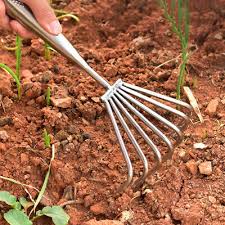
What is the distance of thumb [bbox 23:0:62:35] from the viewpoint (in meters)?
1.75

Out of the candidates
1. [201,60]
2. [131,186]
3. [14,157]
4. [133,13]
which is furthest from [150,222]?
[133,13]

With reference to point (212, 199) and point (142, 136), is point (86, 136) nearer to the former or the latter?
point (142, 136)

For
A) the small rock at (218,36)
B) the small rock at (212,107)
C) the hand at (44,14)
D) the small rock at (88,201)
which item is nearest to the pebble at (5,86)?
the hand at (44,14)

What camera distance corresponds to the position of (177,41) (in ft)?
7.99

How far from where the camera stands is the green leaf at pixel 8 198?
1.86 meters

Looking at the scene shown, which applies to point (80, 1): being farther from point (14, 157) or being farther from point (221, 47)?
point (14, 157)

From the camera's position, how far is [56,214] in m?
1.85

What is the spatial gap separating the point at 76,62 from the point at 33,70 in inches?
19.2

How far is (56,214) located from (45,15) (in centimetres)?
57

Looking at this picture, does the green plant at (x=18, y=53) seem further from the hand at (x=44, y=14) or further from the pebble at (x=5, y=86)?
the hand at (x=44, y=14)

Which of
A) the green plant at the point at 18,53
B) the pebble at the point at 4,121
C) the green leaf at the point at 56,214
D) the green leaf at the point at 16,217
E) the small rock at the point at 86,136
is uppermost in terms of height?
the green plant at the point at 18,53

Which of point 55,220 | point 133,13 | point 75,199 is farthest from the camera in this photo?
point 133,13

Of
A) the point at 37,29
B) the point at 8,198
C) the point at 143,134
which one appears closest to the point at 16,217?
the point at 8,198

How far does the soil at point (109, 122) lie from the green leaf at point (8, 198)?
57 millimetres
